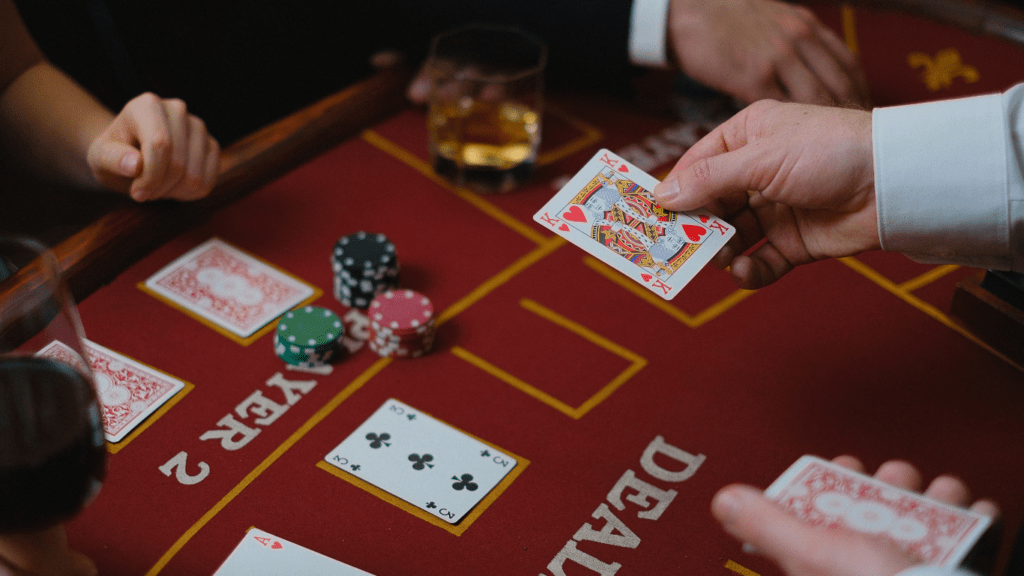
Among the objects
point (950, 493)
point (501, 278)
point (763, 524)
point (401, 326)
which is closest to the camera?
point (763, 524)

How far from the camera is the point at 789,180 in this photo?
1246 millimetres

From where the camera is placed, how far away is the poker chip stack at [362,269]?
53.4 inches

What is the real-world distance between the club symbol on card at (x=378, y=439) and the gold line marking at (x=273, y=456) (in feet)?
0.27

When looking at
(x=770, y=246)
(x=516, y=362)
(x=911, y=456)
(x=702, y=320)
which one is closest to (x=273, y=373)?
(x=516, y=362)

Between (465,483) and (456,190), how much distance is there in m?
0.74

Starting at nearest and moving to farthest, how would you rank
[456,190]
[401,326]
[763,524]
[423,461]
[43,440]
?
[43,440], [763,524], [423,461], [401,326], [456,190]

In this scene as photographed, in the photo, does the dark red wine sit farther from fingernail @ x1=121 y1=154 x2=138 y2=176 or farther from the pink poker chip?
fingernail @ x1=121 y1=154 x2=138 y2=176

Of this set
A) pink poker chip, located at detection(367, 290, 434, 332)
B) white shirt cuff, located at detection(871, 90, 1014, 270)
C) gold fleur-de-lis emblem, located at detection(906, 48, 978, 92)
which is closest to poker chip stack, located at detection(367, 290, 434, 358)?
pink poker chip, located at detection(367, 290, 434, 332)

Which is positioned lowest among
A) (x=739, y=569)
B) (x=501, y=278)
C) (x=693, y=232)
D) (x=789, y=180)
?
A: (x=739, y=569)

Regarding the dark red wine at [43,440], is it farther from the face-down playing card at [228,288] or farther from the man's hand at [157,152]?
the man's hand at [157,152]

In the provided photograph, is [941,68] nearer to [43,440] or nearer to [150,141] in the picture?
[150,141]

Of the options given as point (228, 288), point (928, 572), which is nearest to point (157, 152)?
point (228, 288)

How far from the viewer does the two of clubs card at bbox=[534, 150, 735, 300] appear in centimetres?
129

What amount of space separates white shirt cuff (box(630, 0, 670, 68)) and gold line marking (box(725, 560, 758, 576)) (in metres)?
1.24
